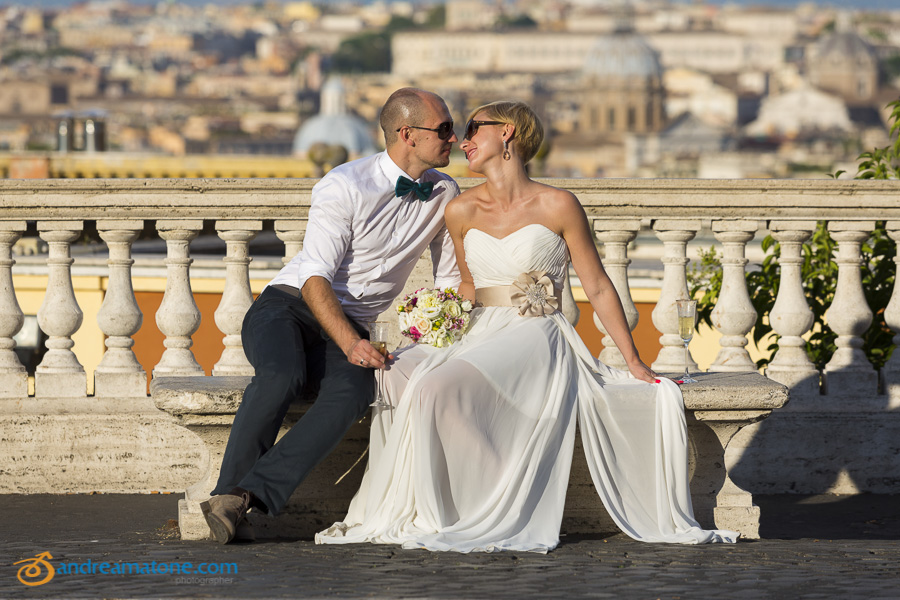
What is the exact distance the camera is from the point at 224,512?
3592 millimetres

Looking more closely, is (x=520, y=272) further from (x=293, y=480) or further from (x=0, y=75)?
(x=0, y=75)

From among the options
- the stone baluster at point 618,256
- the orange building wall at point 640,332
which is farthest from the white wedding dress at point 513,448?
the orange building wall at point 640,332

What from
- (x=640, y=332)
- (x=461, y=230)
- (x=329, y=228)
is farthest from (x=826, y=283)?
(x=329, y=228)

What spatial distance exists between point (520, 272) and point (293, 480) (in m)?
0.77

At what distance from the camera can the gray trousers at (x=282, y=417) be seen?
3639 mm

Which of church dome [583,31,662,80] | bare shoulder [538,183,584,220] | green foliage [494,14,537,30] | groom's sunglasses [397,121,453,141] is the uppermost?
green foliage [494,14,537,30]

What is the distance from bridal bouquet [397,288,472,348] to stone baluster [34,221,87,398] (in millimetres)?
1204

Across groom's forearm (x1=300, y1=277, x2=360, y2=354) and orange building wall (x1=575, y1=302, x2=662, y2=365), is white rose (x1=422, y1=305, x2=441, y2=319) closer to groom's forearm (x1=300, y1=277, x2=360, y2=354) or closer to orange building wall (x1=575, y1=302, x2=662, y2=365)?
groom's forearm (x1=300, y1=277, x2=360, y2=354)

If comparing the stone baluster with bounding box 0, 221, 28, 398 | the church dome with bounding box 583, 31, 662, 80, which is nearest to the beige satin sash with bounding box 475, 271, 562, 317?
the stone baluster with bounding box 0, 221, 28, 398

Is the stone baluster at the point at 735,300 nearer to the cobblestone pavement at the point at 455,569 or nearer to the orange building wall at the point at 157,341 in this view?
the cobblestone pavement at the point at 455,569

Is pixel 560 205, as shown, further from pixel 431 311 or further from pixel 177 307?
pixel 177 307

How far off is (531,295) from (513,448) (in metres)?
0.41

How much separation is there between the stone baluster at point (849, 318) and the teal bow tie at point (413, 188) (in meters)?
1.29

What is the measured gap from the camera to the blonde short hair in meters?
3.98
